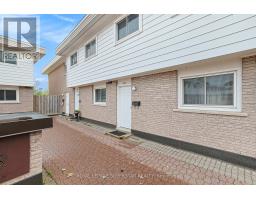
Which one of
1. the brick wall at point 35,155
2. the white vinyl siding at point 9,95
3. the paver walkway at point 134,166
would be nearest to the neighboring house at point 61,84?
the white vinyl siding at point 9,95

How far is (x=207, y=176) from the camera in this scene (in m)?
3.24

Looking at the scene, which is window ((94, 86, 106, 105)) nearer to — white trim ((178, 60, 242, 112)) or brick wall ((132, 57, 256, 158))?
brick wall ((132, 57, 256, 158))

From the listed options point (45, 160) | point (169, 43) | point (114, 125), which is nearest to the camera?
point (45, 160)

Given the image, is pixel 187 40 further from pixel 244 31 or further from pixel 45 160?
pixel 45 160

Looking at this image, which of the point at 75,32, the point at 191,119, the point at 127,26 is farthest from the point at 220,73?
the point at 75,32

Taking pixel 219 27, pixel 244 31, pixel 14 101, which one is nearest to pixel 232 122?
pixel 244 31

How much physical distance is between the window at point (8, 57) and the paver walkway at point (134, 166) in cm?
770

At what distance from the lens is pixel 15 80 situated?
986cm

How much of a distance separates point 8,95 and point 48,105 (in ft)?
14.4

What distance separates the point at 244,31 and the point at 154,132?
398 centimetres

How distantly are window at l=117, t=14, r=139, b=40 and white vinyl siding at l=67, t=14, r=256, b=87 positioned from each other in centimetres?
33

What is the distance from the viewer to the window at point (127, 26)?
608cm

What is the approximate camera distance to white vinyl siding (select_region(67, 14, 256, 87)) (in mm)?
3305

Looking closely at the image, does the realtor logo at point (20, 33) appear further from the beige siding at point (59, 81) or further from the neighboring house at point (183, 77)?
the beige siding at point (59, 81)
